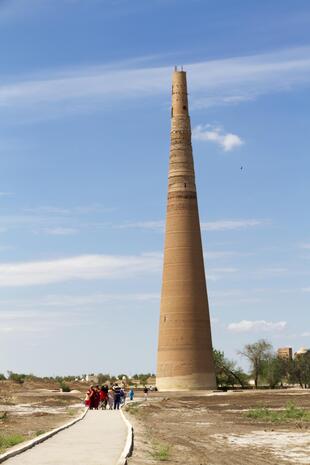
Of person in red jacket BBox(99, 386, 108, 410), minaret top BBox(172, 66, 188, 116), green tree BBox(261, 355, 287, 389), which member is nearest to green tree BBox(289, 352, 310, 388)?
green tree BBox(261, 355, 287, 389)

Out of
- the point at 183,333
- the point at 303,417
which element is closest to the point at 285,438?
the point at 303,417

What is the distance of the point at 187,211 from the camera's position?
64188 millimetres

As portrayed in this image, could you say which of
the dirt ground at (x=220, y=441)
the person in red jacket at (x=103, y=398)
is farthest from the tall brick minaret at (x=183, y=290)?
the dirt ground at (x=220, y=441)

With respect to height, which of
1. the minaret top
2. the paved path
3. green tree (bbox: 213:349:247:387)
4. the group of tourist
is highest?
the minaret top

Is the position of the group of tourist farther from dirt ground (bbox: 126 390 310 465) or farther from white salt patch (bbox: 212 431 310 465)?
white salt patch (bbox: 212 431 310 465)

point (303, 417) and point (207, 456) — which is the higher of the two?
point (303, 417)

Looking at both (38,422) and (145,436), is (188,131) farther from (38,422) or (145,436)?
(145,436)

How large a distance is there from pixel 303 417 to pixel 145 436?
1166 cm

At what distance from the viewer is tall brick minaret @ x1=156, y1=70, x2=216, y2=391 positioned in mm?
63344

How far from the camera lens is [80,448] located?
16172mm

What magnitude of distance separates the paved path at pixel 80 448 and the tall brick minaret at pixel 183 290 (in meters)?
40.7

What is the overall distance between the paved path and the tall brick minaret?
40681 mm

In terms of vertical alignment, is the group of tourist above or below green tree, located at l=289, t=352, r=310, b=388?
below

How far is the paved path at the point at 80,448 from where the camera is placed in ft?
45.7
